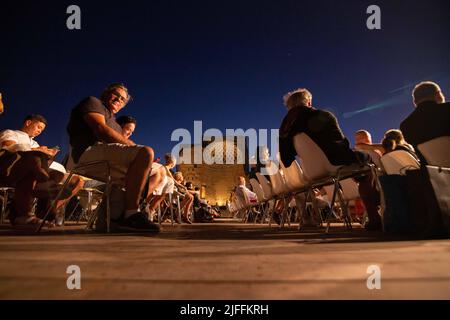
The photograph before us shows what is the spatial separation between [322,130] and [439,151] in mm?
774

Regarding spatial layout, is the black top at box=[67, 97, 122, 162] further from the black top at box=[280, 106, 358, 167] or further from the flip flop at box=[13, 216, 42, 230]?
the black top at box=[280, 106, 358, 167]

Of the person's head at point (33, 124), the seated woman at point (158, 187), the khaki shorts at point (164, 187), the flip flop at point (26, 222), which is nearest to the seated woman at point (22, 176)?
the flip flop at point (26, 222)

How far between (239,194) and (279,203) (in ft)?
5.88

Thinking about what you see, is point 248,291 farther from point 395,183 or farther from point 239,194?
point 239,194

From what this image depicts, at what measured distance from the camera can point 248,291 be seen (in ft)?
1.99

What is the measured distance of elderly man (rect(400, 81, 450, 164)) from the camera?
2.35 metres

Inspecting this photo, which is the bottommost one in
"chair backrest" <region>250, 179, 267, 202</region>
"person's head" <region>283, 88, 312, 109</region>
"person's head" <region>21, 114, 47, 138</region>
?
"chair backrest" <region>250, 179, 267, 202</region>

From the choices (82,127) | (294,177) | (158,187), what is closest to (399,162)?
(294,177)

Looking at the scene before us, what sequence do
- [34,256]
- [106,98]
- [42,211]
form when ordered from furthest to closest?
[42,211], [106,98], [34,256]

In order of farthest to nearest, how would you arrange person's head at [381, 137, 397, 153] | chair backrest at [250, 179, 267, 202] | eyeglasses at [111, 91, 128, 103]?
chair backrest at [250, 179, 267, 202], person's head at [381, 137, 397, 153], eyeglasses at [111, 91, 128, 103]

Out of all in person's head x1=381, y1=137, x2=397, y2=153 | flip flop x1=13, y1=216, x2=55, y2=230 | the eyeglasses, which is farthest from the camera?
person's head x1=381, y1=137, x2=397, y2=153

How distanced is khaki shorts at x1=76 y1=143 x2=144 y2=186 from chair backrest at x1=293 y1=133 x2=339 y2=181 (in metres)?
1.22

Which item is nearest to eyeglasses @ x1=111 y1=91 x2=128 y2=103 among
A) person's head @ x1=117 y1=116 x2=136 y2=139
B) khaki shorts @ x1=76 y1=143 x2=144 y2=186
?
khaki shorts @ x1=76 y1=143 x2=144 y2=186
